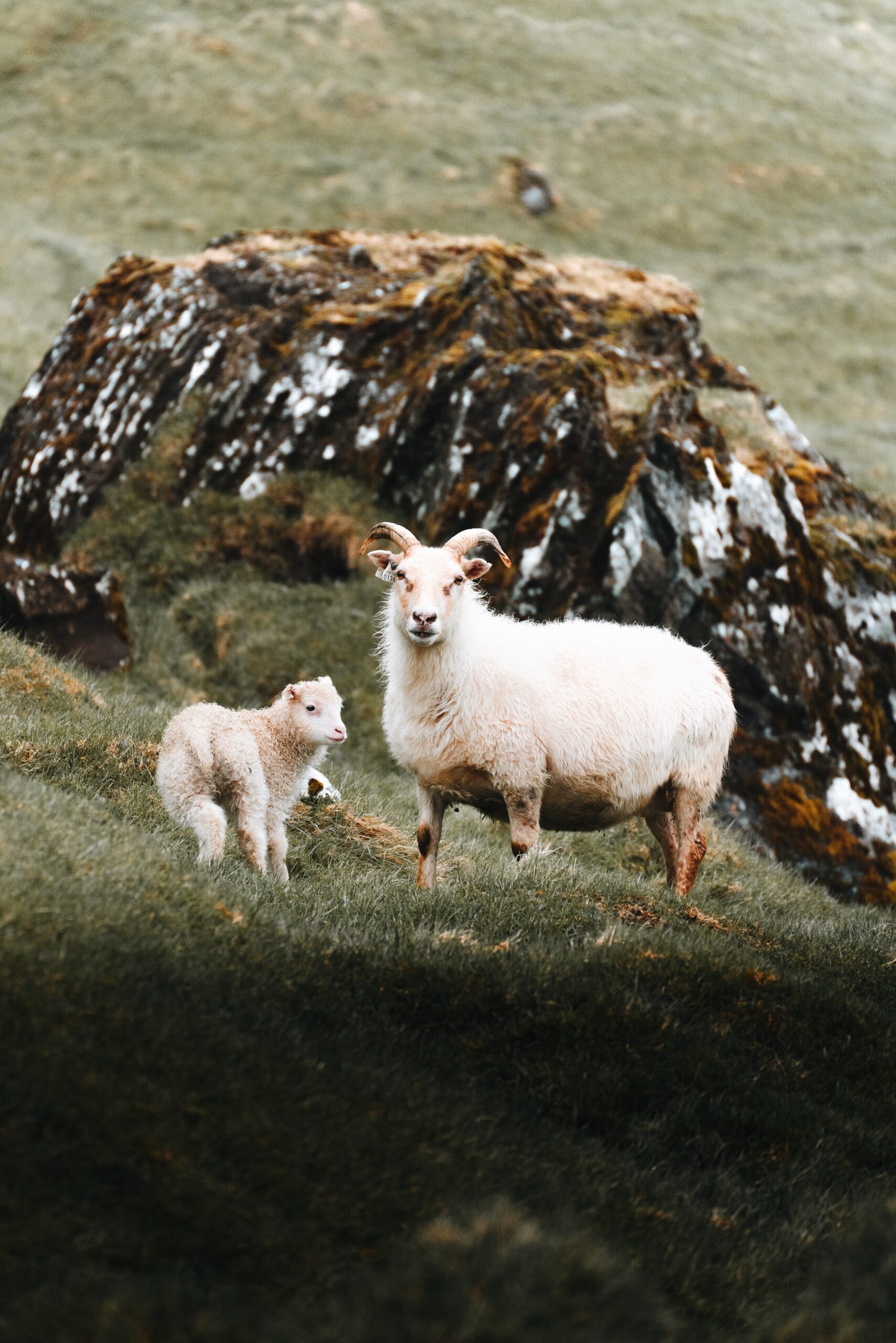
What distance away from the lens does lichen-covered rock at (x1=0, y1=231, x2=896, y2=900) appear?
16375mm

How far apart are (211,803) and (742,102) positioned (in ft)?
178

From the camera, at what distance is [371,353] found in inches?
883

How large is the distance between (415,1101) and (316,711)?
13.2 ft

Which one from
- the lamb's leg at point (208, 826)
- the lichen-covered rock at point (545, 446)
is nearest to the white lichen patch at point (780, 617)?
the lichen-covered rock at point (545, 446)

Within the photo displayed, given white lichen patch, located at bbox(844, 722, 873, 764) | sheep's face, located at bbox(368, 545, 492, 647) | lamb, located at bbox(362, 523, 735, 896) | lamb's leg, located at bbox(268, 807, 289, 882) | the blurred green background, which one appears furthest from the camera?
the blurred green background

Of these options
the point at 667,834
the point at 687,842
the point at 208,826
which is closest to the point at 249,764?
the point at 208,826

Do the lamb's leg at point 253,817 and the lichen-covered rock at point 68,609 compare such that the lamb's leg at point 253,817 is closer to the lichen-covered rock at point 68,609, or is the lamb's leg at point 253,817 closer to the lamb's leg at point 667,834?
the lamb's leg at point 667,834

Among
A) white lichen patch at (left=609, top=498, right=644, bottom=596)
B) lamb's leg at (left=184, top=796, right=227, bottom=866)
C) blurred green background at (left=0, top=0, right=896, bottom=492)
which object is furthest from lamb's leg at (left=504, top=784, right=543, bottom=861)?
blurred green background at (left=0, top=0, right=896, bottom=492)

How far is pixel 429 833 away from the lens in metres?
9.18

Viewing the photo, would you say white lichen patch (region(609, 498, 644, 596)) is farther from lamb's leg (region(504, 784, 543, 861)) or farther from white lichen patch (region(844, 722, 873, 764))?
lamb's leg (region(504, 784, 543, 861))

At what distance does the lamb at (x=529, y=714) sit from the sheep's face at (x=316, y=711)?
757 mm

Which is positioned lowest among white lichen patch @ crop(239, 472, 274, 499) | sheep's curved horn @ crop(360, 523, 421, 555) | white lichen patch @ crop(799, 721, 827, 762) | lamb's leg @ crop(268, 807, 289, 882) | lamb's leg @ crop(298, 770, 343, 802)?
white lichen patch @ crop(239, 472, 274, 499)

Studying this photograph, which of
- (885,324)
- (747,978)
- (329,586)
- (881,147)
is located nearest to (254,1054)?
(747,978)

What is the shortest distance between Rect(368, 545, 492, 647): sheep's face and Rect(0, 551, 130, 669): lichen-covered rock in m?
9.83
